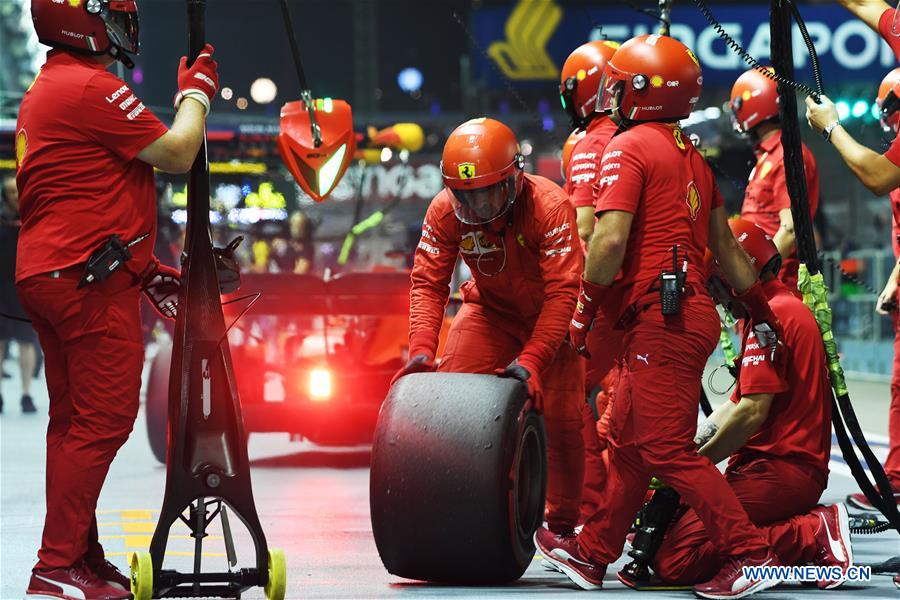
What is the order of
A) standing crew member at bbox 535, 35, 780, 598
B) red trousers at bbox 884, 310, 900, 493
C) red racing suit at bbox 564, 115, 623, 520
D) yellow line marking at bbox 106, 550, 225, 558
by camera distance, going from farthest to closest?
red trousers at bbox 884, 310, 900, 493 → red racing suit at bbox 564, 115, 623, 520 → yellow line marking at bbox 106, 550, 225, 558 → standing crew member at bbox 535, 35, 780, 598

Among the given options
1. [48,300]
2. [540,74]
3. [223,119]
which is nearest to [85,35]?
[48,300]

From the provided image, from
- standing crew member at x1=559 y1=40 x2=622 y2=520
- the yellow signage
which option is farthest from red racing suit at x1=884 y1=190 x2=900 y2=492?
the yellow signage

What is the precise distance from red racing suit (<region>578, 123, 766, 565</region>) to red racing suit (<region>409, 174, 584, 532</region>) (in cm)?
46

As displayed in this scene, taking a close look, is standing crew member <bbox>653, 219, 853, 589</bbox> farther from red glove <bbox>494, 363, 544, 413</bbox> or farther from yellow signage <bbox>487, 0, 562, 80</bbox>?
yellow signage <bbox>487, 0, 562, 80</bbox>

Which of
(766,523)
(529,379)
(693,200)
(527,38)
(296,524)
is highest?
(527,38)

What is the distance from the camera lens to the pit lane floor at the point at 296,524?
233 inches

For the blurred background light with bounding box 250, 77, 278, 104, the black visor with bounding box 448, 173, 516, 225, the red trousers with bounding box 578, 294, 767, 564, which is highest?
the blurred background light with bounding box 250, 77, 278, 104

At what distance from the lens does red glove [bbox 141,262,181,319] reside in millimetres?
5707

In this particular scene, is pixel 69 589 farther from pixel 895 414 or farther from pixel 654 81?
pixel 895 414

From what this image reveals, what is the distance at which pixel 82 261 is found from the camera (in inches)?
213

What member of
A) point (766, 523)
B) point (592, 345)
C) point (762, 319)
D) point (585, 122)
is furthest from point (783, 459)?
point (585, 122)

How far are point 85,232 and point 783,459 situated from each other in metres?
2.79

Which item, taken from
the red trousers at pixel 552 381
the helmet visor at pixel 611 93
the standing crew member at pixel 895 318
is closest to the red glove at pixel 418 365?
the red trousers at pixel 552 381

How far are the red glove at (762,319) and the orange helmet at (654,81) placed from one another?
0.73 metres
